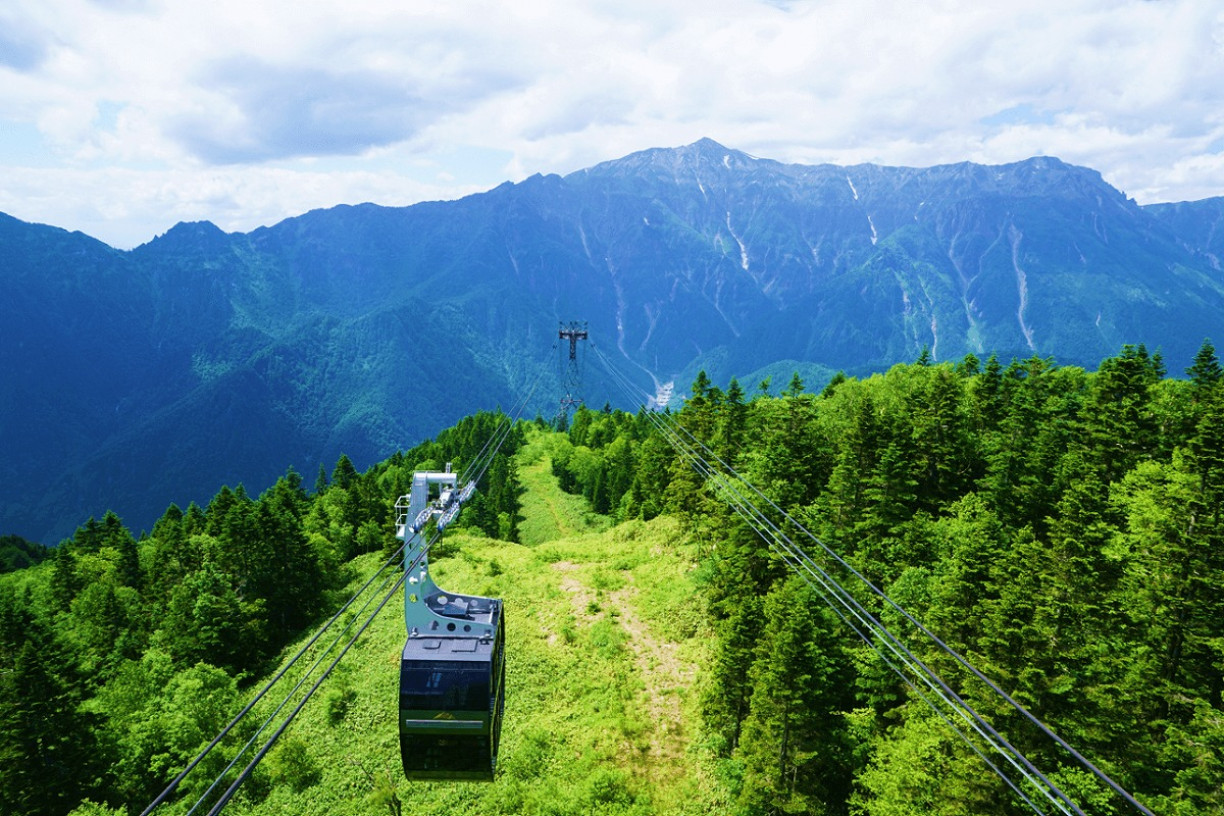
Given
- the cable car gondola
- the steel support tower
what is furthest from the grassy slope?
the steel support tower

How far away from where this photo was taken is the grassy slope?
36312 millimetres

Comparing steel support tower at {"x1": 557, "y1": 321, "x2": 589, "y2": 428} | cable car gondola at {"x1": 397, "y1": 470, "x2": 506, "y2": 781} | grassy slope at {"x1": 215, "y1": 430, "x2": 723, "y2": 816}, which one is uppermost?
steel support tower at {"x1": 557, "y1": 321, "x2": 589, "y2": 428}

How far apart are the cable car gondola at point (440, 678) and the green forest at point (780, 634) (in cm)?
1596

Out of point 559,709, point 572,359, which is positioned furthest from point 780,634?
point 572,359

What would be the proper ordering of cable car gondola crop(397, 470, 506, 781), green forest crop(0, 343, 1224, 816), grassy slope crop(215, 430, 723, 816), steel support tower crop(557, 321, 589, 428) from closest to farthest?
cable car gondola crop(397, 470, 506, 781), green forest crop(0, 343, 1224, 816), grassy slope crop(215, 430, 723, 816), steel support tower crop(557, 321, 589, 428)

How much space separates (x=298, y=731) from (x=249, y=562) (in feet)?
81.3

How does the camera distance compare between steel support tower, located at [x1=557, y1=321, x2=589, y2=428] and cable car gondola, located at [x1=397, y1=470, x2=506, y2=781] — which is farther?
steel support tower, located at [x1=557, y1=321, x2=589, y2=428]

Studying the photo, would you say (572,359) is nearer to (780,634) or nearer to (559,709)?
(559,709)

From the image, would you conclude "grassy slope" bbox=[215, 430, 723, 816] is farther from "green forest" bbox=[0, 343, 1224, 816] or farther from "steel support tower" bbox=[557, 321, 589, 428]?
"steel support tower" bbox=[557, 321, 589, 428]

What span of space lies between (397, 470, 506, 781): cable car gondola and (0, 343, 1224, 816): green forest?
52.4 feet

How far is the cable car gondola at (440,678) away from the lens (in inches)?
749

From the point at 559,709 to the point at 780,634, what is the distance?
19.3 metres

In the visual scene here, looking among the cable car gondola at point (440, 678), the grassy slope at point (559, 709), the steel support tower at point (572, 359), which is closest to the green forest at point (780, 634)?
the grassy slope at point (559, 709)

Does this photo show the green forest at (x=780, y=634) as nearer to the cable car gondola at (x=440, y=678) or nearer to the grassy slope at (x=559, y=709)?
the grassy slope at (x=559, y=709)
